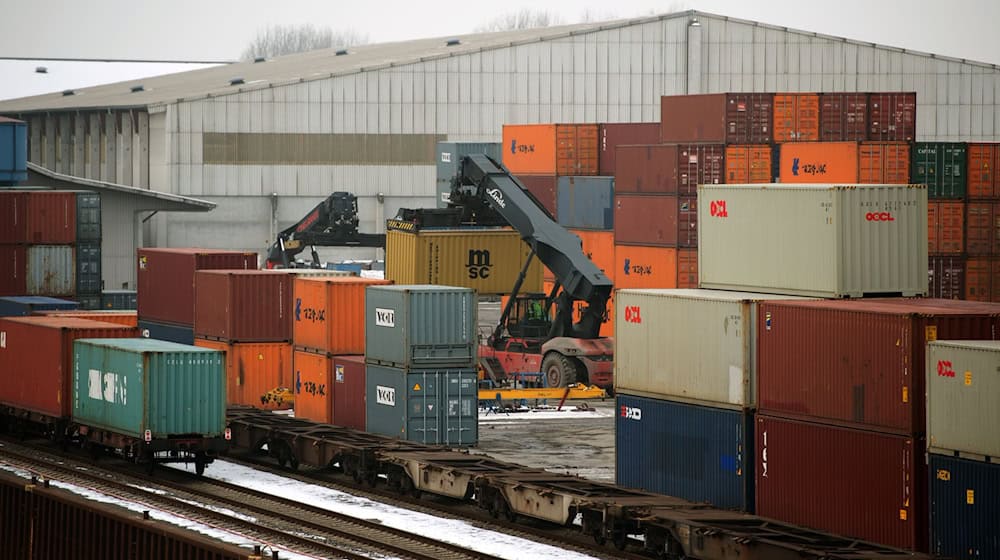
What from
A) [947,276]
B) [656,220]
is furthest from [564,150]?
[947,276]

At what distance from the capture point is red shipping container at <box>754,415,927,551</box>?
88.0 ft

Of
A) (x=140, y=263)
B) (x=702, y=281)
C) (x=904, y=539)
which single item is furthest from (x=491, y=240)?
(x=904, y=539)

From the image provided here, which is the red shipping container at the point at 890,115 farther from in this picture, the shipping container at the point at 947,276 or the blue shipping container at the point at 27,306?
the blue shipping container at the point at 27,306

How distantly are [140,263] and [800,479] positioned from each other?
98.5 feet

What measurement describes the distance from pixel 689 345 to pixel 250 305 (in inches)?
734

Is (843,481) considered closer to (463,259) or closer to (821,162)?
(463,259)

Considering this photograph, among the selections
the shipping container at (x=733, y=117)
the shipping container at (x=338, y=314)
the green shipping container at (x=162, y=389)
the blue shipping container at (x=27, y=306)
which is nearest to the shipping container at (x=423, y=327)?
the shipping container at (x=338, y=314)

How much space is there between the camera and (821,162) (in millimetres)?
55219

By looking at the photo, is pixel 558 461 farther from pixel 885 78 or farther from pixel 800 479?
pixel 885 78

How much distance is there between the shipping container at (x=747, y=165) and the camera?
183 feet

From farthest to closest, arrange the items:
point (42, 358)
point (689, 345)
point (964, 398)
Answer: point (42, 358), point (689, 345), point (964, 398)

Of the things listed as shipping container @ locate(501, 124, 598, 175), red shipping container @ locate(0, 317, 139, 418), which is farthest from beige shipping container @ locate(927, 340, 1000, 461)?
shipping container @ locate(501, 124, 598, 175)

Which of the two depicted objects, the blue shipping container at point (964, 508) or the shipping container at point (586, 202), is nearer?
the blue shipping container at point (964, 508)

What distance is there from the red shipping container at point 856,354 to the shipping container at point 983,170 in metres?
23.1
